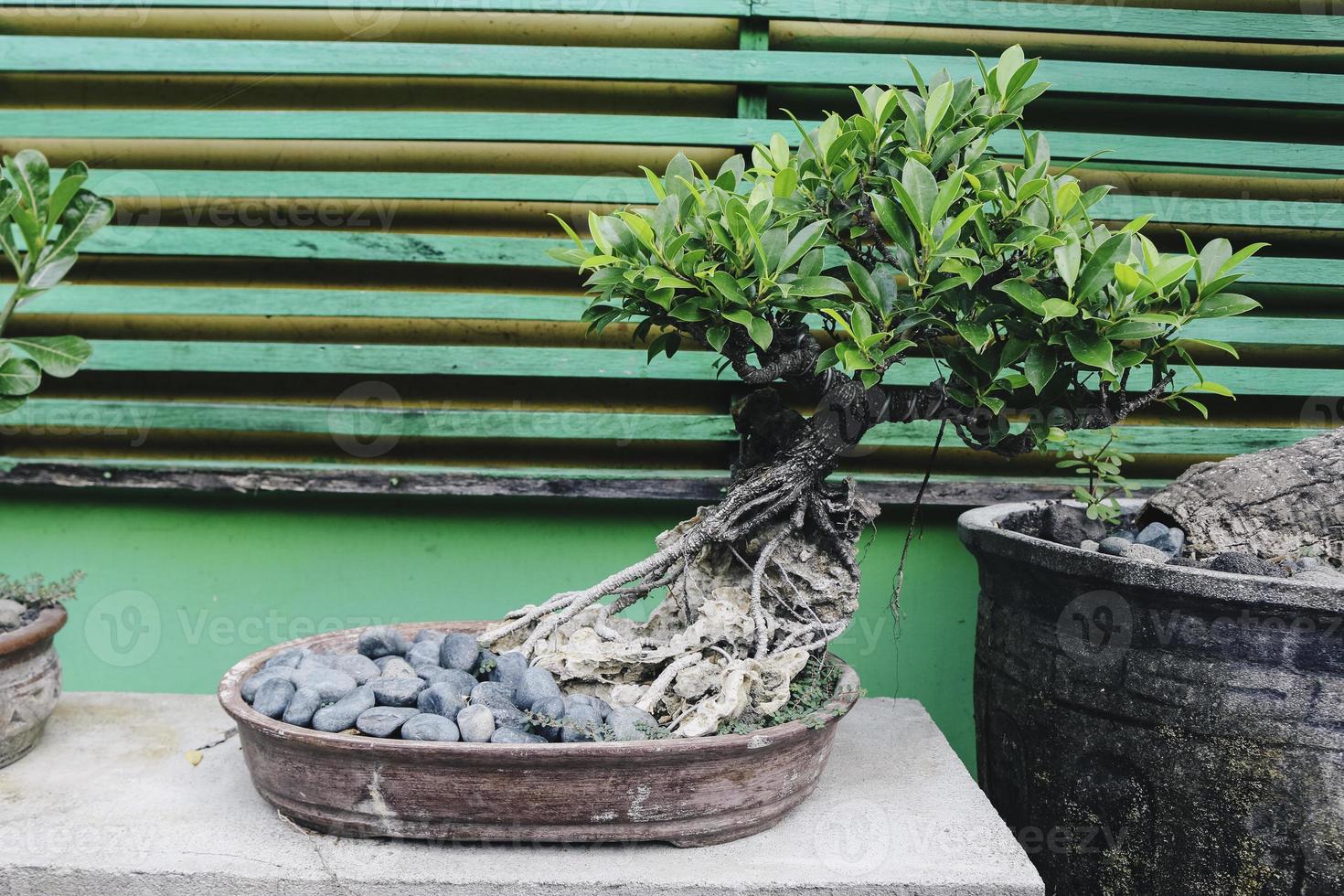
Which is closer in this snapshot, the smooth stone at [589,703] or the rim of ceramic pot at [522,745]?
the rim of ceramic pot at [522,745]

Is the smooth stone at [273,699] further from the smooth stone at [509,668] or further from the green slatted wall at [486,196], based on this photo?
the green slatted wall at [486,196]

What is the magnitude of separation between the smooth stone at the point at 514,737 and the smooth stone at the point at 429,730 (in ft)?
0.21

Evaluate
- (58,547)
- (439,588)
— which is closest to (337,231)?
(439,588)

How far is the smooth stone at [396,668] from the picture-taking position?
1727 mm

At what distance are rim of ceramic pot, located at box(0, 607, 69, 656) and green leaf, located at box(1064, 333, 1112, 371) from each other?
2.20m

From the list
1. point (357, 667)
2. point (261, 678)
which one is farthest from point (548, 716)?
point (261, 678)

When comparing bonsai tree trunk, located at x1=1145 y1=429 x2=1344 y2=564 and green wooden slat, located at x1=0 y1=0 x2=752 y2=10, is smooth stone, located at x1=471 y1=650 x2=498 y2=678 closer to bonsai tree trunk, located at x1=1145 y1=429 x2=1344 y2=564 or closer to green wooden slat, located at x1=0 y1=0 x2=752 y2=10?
bonsai tree trunk, located at x1=1145 y1=429 x2=1344 y2=564

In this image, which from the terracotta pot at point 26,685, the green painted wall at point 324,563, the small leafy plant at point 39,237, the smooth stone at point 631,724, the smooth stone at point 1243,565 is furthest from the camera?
the green painted wall at point 324,563

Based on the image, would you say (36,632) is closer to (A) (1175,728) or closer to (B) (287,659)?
(B) (287,659)

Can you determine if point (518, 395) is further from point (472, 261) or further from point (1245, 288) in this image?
point (1245, 288)

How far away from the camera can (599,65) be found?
242 centimetres

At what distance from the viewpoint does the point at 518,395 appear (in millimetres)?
2564

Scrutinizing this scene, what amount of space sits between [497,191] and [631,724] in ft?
5.12

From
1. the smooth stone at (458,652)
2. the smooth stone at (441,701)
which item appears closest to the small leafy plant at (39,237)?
the smooth stone at (458,652)
